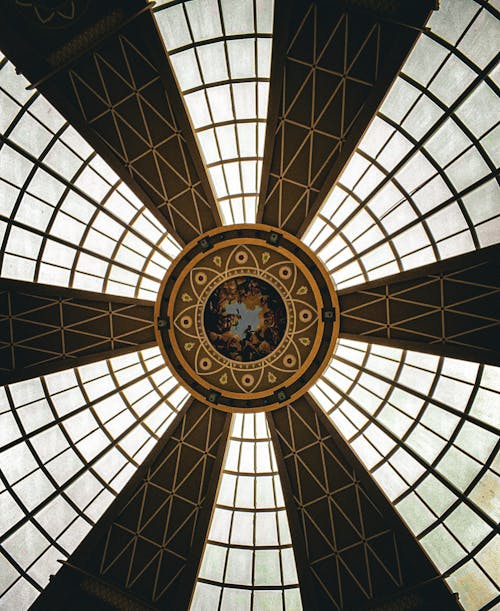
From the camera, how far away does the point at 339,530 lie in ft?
71.1

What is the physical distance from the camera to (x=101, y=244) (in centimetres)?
2194

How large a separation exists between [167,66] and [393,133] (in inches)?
360

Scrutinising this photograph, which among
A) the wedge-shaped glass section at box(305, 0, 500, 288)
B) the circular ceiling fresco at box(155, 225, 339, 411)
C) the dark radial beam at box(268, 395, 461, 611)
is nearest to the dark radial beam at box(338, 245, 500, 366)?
the wedge-shaped glass section at box(305, 0, 500, 288)

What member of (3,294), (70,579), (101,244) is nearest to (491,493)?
(70,579)

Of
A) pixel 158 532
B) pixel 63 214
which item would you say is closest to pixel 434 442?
pixel 158 532

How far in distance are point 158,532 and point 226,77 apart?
20.4m

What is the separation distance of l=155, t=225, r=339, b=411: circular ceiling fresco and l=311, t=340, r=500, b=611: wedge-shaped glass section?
245cm

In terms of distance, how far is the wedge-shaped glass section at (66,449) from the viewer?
21.6 m

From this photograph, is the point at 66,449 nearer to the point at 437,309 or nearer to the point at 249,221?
the point at 249,221

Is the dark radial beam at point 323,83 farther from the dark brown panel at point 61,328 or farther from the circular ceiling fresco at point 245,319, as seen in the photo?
the dark brown panel at point 61,328

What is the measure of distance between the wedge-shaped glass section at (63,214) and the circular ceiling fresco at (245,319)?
2213 millimetres

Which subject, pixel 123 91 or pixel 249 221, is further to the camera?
pixel 249 221

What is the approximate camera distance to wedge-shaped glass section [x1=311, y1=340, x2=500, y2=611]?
20062 mm

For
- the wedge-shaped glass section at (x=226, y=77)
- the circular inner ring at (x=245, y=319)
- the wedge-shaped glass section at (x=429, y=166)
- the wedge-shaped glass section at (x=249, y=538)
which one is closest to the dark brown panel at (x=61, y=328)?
the circular inner ring at (x=245, y=319)
